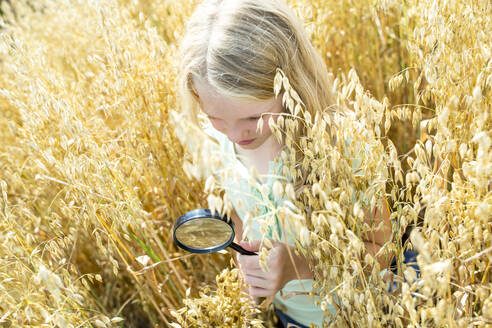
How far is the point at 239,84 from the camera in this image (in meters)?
1.05

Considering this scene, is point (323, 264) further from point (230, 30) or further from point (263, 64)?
point (230, 30)

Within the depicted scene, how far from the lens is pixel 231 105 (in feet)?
3.54

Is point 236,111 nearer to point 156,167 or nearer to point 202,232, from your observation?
point 202,232

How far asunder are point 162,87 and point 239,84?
54 centimetres

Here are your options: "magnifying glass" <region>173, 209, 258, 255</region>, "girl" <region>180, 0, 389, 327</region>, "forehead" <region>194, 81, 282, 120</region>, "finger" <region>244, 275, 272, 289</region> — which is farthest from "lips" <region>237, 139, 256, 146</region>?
"finger" <region>244, 275, 272, 289</region>

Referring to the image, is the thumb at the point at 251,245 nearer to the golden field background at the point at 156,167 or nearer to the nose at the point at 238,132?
the golden field background at the point at 156,167

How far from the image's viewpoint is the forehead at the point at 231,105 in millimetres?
1073

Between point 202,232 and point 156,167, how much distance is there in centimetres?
49

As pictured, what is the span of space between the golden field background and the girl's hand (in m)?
0.05

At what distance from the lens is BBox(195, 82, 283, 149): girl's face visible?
1.08 m

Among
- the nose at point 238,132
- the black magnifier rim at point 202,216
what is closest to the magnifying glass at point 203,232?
the black magnifier rim at point 202,216

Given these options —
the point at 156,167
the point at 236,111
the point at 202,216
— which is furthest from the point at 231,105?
the point at 156,167

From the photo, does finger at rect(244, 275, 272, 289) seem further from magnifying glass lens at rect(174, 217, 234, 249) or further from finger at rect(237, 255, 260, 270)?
magnifying glass lens at rect(174, 217, 234, 249)

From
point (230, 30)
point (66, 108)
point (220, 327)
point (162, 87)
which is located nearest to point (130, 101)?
point (162, 87)
